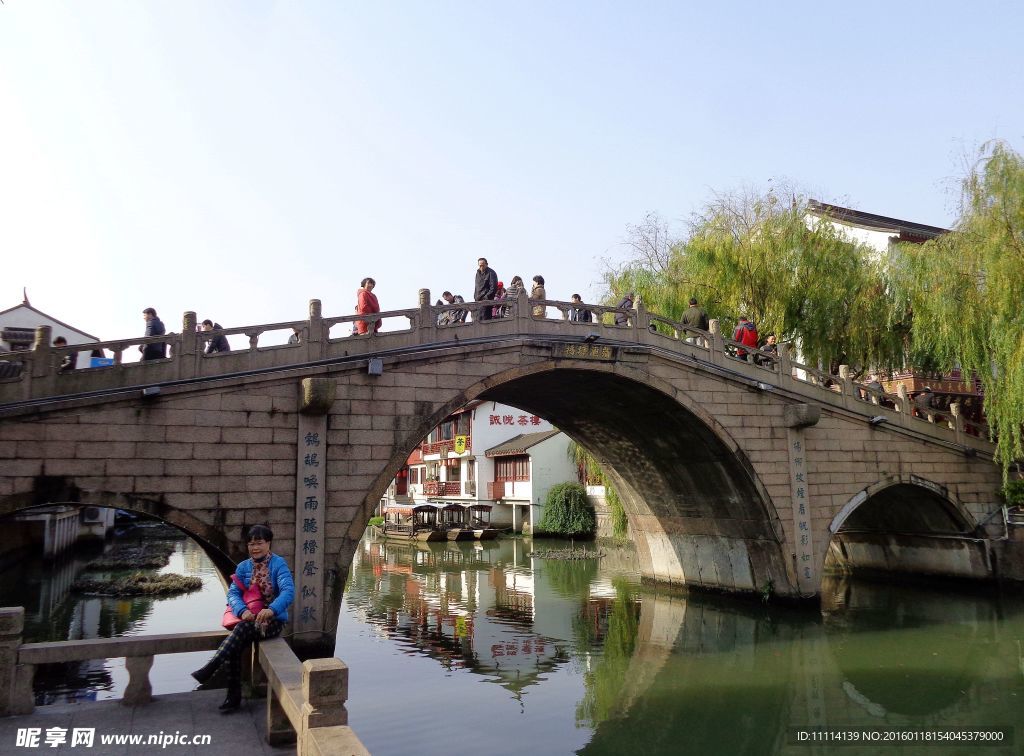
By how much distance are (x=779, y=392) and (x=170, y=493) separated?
10.0 meters

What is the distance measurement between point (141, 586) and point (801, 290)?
52.4 ft

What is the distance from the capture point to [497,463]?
112ft

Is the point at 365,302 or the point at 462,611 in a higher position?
the point at 365,302

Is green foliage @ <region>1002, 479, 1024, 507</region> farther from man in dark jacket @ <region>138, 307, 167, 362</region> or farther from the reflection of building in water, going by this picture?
man in dark jacket @ <region>138, 307, 167, 362</region>

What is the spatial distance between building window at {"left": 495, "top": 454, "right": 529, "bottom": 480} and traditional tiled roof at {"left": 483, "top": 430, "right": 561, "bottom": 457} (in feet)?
A: 1.38

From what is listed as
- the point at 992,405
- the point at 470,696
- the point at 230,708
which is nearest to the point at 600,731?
the point at 470,696

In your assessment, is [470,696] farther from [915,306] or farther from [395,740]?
[915,306]

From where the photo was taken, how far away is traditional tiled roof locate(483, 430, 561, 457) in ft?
103

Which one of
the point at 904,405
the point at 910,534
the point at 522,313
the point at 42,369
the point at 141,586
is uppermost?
the point at 522,313

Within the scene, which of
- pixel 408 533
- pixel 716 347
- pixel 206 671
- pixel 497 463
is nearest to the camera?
pixel 206 671

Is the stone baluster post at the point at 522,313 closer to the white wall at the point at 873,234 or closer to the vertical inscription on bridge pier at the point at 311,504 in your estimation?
the vertical inscription on bridge pier at the point at 311,504

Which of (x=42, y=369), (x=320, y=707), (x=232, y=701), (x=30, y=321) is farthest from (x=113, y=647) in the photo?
(x=30, y=321)

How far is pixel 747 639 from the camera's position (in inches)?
488

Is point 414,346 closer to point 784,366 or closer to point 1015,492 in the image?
point 784,366
